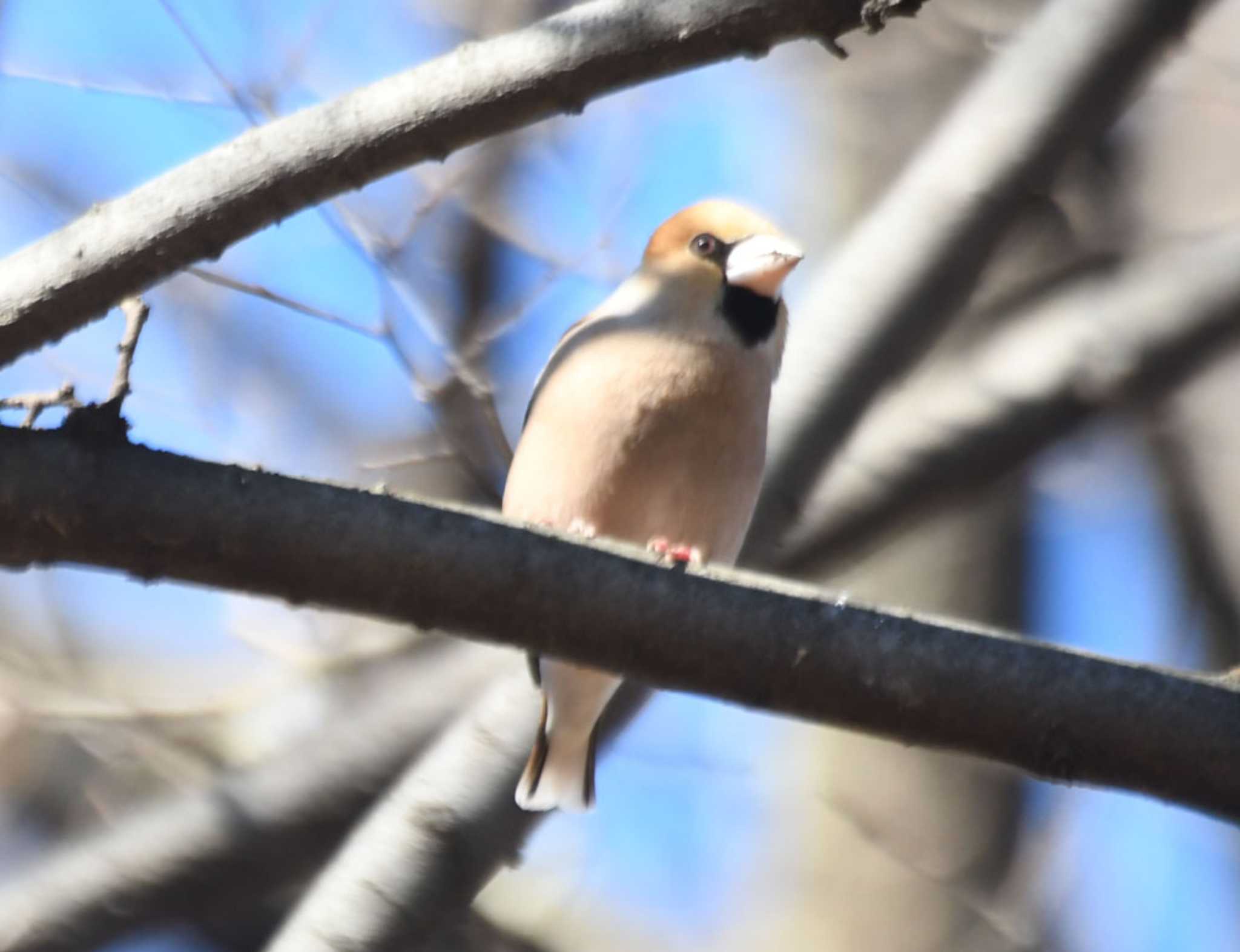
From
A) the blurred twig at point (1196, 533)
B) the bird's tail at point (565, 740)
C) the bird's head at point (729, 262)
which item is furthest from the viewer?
the blurred twig at point (1196, 533)

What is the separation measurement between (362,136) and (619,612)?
0.75 metres

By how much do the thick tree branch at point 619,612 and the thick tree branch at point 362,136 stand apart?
24 centimetres

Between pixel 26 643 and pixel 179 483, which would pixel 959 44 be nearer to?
pixel 26 643

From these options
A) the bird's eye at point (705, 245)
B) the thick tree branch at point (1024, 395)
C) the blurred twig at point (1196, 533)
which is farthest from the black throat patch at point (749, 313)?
the blurred twig at point (1196, 533)

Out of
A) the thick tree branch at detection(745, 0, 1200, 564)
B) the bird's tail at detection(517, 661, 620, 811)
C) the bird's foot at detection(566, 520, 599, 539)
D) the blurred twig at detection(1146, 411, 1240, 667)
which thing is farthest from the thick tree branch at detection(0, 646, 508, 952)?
the blurred twig at detection(1146, 411, 1240, 667)

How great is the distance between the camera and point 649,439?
3498 mm

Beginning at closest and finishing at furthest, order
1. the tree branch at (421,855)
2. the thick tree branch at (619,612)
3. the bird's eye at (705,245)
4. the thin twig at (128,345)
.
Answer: the thick tree branch at (619,612), the thin twig at (128,345), the tree branch at (421,855), the bird's eye at (705,245)

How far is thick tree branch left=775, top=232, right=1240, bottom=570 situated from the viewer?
3941 mm

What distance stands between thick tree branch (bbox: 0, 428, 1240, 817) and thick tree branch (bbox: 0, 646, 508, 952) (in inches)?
48.9

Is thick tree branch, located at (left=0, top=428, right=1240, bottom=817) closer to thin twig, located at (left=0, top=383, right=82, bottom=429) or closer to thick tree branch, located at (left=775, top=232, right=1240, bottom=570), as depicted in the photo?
thin twig, located at (left=0, top=383, right=82, bottom=429)

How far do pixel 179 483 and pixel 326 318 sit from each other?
6.34ft

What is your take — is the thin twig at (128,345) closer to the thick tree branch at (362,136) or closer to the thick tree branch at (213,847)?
the thick tree branch at (362,136)

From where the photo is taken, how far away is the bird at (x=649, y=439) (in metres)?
3.48

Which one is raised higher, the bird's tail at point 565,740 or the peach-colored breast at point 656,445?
the peach-colored breast at point 656,445
